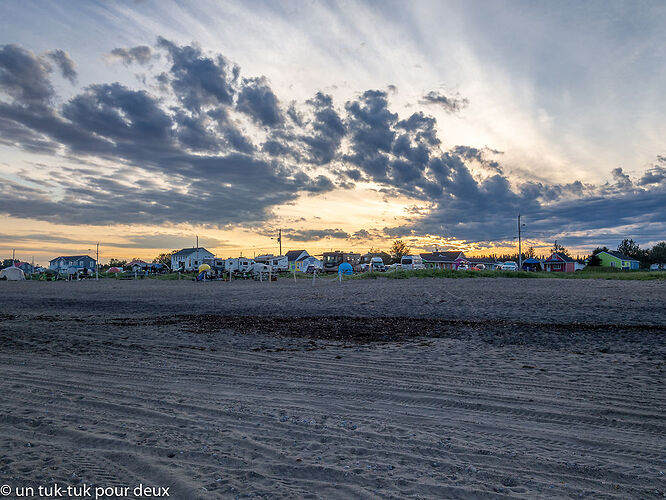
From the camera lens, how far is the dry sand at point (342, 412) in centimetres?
326

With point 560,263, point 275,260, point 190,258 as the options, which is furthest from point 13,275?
point 560,263

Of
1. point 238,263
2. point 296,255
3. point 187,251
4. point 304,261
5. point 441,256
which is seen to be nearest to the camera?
point 304,261

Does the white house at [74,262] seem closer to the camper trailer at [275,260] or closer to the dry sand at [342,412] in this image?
the camper trailer at [275,260]

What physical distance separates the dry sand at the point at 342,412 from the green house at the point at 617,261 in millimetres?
89323

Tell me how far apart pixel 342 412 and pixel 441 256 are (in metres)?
87.2

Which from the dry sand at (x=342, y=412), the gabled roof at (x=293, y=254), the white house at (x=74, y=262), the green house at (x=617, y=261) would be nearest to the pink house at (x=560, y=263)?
the green house at (x=617, y=261)

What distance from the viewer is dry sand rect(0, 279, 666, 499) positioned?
3.26m

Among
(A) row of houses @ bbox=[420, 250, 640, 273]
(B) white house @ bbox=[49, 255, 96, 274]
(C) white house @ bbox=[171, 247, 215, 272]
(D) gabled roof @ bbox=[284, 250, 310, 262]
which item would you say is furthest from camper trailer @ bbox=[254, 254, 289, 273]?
(B) white house @ bbox=[49, 255, 96, 274]

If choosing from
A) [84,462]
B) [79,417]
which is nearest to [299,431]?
[84,462]

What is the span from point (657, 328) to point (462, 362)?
7103mm

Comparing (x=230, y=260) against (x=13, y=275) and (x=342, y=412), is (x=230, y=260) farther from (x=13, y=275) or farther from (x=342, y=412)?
(x=342, y=412)

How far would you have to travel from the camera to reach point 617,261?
3305 inches

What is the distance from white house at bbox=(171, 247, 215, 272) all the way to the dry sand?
272ft

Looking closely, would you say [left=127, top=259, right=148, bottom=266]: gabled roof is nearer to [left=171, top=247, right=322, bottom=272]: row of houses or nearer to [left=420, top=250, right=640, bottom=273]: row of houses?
[left=171, top=247, right=322, bottom=272]: row of houses
